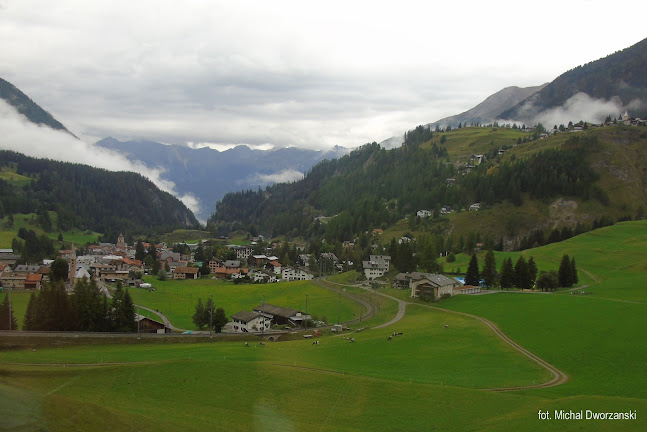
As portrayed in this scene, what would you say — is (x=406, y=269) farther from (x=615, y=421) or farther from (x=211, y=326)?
(x=615, y=421)

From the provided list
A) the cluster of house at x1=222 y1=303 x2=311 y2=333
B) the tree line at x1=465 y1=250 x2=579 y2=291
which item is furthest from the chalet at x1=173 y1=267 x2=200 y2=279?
the tree line at x1=465 y1=250 x2=579 y2=291

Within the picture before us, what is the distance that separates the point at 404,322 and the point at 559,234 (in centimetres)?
10064

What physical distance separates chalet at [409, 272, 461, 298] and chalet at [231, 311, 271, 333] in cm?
2798

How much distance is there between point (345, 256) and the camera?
160125 millimetres

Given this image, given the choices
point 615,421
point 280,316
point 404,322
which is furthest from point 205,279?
point 615,421

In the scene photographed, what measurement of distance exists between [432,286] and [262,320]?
29470mm

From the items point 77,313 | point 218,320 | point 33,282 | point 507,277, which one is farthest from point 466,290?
point 33,282

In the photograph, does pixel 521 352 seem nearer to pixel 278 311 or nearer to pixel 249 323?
pixel 249 323

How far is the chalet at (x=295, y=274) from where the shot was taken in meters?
143

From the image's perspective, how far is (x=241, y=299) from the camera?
334 feet

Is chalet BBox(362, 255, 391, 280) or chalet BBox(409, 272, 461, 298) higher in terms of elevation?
chalet BBox(409, 272, 461, 298)

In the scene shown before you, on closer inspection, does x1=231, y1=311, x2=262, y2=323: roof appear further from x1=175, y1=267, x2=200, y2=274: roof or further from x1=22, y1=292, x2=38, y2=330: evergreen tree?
x1=175, y1=267, x2=200, y2=274: roof

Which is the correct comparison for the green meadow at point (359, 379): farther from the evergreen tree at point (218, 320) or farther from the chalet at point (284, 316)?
the chalet at point (284, 316)

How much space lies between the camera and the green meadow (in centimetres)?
2881
